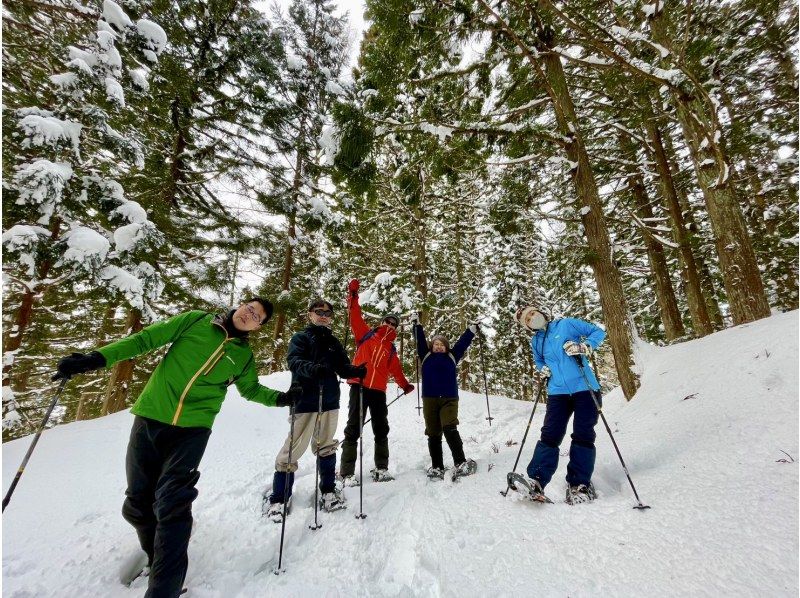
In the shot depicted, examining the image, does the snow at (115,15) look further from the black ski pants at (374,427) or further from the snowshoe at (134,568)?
the snowshoe at (134,568)

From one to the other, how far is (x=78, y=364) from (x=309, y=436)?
2357 mm

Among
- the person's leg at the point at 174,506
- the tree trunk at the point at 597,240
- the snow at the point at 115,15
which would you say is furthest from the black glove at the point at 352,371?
the snow at the point at 115,15

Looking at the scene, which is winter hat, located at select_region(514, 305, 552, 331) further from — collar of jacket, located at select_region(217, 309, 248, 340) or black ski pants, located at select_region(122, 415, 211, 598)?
black ski pants, located at select_region(122, 415, 211, 598)

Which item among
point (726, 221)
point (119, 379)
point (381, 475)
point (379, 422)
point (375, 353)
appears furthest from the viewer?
point (119, 379)

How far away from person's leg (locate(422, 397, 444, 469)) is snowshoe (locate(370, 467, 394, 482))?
66 centimetres

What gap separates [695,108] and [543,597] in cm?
771

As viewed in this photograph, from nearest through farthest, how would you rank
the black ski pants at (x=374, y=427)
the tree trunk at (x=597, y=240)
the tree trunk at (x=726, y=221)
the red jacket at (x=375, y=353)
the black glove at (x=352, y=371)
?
the black glove at (x=352, y=371)
the black ski pants at (x=374, y=427)
the red jacket at (x=375, y=353)
the tree trunk at (x=726, y=221)
the tree trunk at (x=597, y=240)

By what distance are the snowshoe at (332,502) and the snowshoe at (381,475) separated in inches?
33.9

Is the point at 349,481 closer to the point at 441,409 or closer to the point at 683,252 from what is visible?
the point at 441,409

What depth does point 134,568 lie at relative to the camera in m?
2.88

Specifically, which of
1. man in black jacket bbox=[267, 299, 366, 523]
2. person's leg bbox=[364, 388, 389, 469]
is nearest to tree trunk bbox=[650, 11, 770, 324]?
person's leg bbox=[364, 388, 389, 469]

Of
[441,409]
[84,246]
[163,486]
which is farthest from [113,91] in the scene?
[441,409]

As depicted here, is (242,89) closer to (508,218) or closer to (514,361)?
(508,218)

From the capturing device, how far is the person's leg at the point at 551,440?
145 inches
